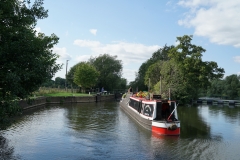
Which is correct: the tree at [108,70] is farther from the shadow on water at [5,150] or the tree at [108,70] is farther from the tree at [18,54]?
the tree at [18,54]

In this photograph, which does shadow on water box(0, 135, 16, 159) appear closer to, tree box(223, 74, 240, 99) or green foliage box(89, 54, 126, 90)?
green foliage box(89, 54, 126, 90)

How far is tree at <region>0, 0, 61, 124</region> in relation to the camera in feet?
30.6

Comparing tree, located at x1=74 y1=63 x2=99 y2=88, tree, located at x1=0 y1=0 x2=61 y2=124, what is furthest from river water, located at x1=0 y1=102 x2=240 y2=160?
tree, located at x1=74 y1=63 x2=99 y2=88

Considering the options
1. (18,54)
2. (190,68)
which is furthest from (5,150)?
(190,68)

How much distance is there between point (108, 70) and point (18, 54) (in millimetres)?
68363

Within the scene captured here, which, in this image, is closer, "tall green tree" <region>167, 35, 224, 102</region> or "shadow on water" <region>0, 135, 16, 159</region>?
"shadow on water" <region>0, 135, 16, 159</region>

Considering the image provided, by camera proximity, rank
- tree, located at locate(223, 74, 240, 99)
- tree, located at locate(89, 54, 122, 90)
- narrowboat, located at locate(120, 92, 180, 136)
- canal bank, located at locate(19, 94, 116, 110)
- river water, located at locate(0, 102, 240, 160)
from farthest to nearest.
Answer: tree, located at locate(223, 74, 240, 99) → tree, located at locate(89, 54, 122, 90) → canal bank, located at locate(19, 94, 116, 110) → narrowboat, located at locate(120, 92, 180, 136) → river water, located at locate(0, 102, 240, 160)

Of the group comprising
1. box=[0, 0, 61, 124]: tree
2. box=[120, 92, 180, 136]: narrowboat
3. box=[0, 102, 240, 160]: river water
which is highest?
box=[0, 0, 61, 124]: tree

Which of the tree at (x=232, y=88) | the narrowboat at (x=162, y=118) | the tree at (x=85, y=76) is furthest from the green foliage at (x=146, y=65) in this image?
the narrowboat at (x=162, y=118)

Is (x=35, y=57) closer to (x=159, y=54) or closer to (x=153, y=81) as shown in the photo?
(x=153, y=81)

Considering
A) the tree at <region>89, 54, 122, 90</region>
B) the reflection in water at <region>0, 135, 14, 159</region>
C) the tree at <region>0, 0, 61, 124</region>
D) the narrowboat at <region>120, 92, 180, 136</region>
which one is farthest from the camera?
the tree at <region>89, 54, 122, 90</region>

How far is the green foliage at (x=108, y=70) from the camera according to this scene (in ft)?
249

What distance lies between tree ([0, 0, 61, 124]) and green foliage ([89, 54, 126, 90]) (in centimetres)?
6444

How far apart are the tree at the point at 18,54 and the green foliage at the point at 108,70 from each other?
211 ft
